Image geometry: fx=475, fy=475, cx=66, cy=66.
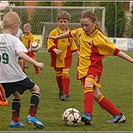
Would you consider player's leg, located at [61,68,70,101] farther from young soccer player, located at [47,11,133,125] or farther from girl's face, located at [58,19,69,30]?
young soccer player, located at [47,11,133,125]

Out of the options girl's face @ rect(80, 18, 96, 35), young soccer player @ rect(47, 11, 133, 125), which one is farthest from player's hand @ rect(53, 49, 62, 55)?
girl's face @ rect(80, 18, 96, 35)

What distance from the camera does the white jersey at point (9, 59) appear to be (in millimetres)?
5984

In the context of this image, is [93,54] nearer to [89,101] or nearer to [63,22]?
[89,101]

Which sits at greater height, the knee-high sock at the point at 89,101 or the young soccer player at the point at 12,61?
the young soccer player at the point at 12,61

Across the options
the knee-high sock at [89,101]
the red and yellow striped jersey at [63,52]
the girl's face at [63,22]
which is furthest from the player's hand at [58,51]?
the knee-high sock at [89,101]

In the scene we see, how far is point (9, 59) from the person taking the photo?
19.6ft

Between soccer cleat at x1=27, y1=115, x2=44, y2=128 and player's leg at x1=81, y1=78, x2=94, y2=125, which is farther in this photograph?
player's leg at x1=81, y1=78, x2=94, y2=125

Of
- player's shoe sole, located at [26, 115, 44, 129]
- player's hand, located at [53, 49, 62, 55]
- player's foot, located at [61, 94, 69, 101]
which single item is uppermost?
player's hand, located at [53, 49, 62, 55]

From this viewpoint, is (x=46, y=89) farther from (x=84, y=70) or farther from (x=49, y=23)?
(x=49, y=23)

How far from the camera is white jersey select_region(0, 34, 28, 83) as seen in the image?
19.6ft

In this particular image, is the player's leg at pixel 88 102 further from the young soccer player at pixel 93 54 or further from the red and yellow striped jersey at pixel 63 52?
the red and yellow striped jersey at pixel 63 52

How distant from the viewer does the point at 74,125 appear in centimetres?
644

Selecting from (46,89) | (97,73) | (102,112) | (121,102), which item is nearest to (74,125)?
(97,73)

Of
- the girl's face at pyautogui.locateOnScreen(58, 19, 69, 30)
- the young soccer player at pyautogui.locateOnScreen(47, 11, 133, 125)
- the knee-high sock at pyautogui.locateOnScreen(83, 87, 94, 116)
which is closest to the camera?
the knee-high sock at pyautogui.locateOnScreen(83, 87, 94, 116)
